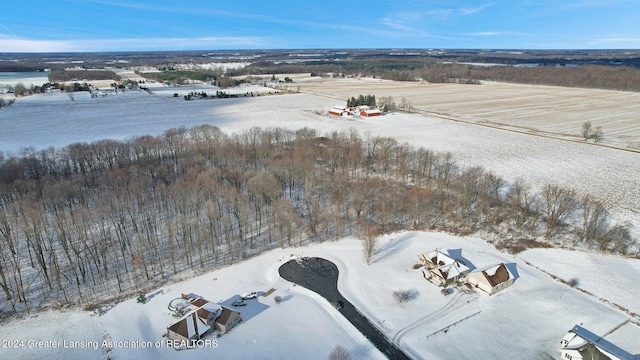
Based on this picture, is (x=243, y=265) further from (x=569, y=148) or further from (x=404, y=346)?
(x=569, y=148)

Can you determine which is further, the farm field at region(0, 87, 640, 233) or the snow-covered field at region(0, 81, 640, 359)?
the farm field at region(0, 87, 640, 233)

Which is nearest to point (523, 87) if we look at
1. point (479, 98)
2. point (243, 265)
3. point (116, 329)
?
point (479, 98)

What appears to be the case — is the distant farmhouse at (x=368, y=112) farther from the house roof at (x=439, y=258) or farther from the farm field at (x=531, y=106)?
the house roof at (x=439, y=258)

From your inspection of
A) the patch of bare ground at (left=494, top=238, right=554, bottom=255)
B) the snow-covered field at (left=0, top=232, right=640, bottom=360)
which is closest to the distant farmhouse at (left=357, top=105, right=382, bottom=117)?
the patch of bare ground at (left=494, top=238, right=554, bottom=255)

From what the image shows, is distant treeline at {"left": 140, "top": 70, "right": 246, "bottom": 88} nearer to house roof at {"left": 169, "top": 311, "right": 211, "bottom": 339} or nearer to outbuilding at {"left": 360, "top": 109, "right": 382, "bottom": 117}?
outbuilding at {"left": 360, "top": 109, "right": 382, "bottom": 117}

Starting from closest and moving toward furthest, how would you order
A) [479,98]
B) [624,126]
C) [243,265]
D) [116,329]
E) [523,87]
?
[116,329], [243,265], [624,126], [479,98], [523,87]

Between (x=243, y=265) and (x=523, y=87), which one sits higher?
(x=523, y=87)

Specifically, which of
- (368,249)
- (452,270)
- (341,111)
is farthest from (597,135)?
(368,249)
